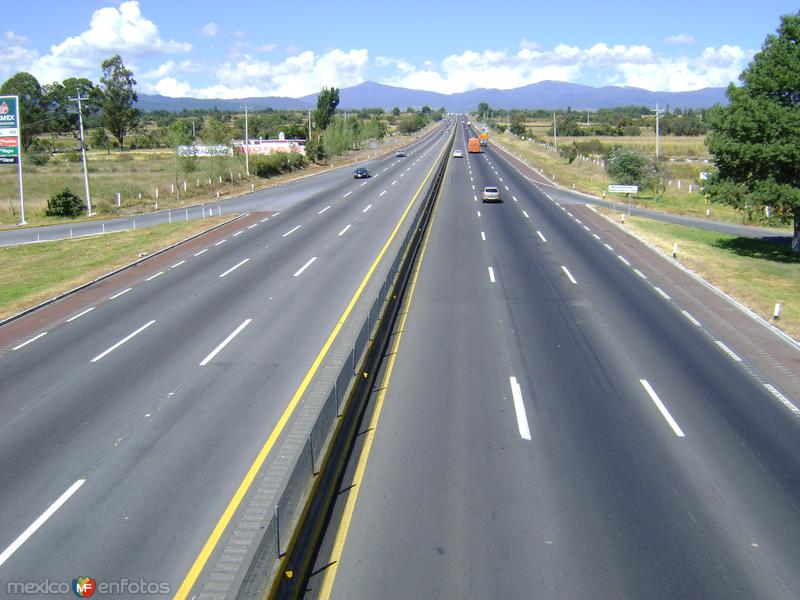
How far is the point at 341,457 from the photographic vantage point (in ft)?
41.1

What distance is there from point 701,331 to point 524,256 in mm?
12461

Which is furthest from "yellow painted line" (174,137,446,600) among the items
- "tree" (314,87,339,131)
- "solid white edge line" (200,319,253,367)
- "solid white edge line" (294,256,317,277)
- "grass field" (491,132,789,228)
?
"tree" (314,87,339,131)

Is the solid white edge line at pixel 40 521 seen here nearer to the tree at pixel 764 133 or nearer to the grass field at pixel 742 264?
the grass field at pixel 742 264

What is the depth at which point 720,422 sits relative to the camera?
1471 cm

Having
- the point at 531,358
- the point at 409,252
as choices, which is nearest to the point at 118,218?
the point at 409,252

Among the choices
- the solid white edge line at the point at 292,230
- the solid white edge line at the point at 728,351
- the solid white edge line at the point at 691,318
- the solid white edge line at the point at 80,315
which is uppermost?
the solid white edge line at the point at 292,230

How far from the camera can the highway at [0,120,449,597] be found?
10469mm

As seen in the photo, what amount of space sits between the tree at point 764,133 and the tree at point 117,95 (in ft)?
382

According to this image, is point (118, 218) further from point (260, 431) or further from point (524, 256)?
Answer: point (260, 431)

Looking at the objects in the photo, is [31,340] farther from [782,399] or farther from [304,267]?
[782,399]

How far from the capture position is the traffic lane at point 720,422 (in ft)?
34.3

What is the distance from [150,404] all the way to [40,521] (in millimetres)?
4824

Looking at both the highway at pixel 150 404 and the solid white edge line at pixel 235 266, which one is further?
the solid white edge line at pixel 235 266

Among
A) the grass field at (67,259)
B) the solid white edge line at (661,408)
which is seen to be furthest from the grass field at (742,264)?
the grass field at (67,259)
